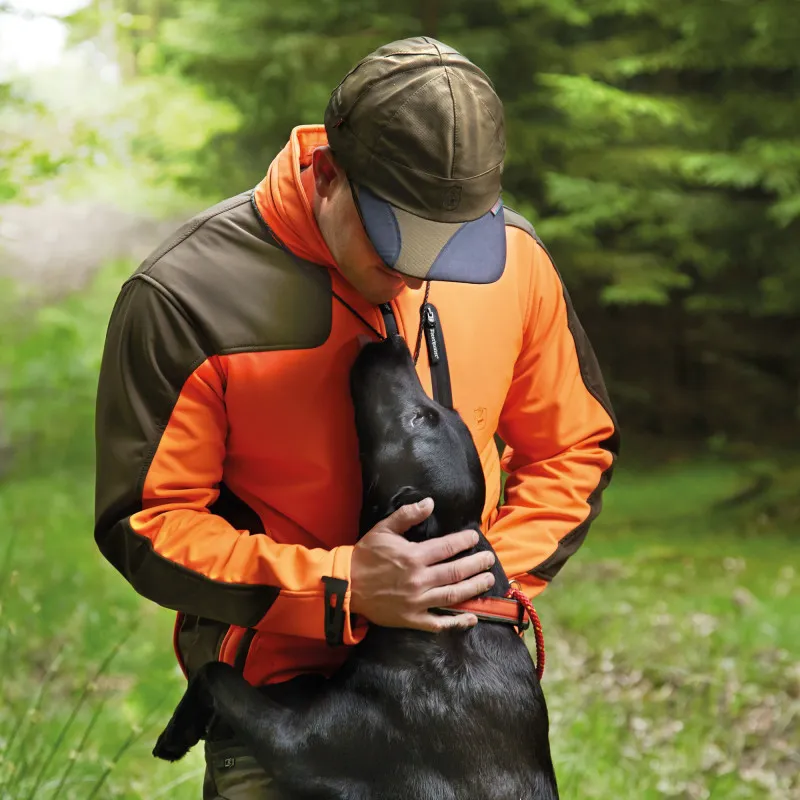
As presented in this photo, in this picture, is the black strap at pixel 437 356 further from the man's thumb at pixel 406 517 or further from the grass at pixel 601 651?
the grass at pixel 601 651

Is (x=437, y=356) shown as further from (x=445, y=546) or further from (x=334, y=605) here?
(x=334, y=605)

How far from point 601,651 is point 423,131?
4.14 metres

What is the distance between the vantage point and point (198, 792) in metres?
3.85

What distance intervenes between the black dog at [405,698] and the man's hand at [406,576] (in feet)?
0.36

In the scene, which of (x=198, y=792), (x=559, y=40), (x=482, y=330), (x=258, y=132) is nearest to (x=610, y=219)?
(x=559, y=40)

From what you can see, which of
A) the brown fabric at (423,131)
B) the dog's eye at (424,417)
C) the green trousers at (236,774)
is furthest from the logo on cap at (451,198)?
the green trousers at (236,774)

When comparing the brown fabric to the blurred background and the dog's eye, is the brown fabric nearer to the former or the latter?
the dog's eye

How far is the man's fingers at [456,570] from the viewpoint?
199 cm

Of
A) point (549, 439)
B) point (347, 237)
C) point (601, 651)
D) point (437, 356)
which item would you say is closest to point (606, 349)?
point (601, 651)

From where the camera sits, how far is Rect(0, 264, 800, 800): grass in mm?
4031

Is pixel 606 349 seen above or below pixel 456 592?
below

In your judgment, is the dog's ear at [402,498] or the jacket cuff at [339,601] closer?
the jacket cuff at [339,601]

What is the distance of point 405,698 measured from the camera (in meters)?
2.08

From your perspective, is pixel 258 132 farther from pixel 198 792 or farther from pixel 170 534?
pixel 170 534
